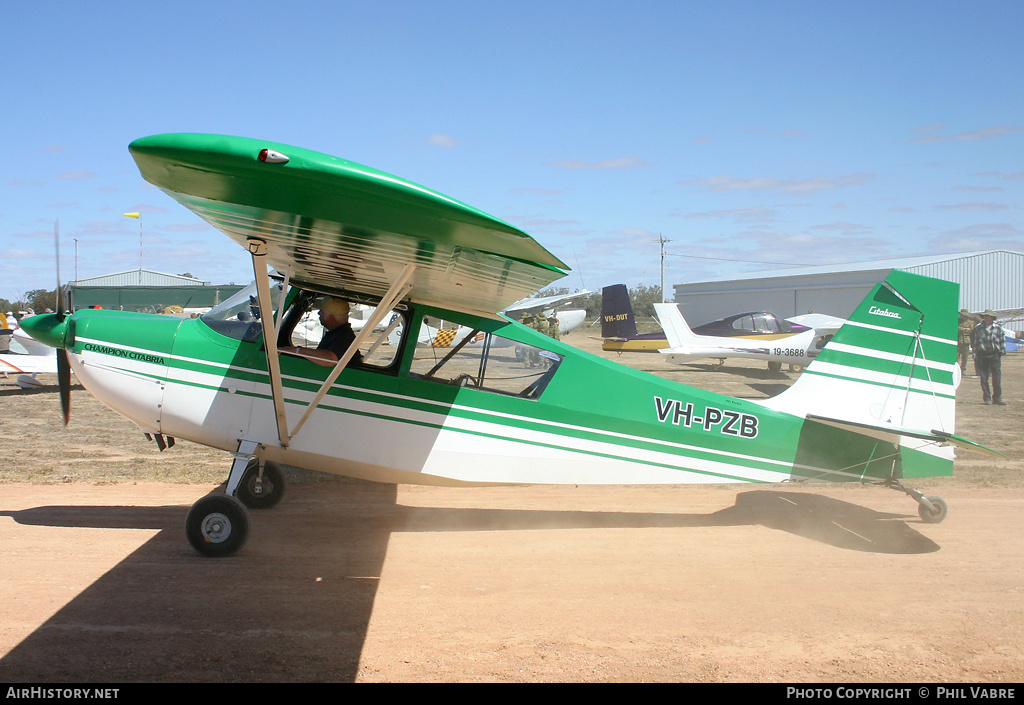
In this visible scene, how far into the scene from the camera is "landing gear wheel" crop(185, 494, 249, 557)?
4980mm

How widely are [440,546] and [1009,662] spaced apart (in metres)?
3.79

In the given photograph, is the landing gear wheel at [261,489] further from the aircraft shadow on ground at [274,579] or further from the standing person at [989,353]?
the standing person at [989,353]

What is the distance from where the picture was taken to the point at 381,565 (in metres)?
5.07

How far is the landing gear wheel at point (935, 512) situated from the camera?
20.9 feet

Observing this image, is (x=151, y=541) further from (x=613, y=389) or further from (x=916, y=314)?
(x=916, y=314)

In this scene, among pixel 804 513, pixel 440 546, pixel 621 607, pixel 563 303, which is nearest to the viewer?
pixel 621 607

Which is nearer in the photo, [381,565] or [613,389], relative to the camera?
[381,565]

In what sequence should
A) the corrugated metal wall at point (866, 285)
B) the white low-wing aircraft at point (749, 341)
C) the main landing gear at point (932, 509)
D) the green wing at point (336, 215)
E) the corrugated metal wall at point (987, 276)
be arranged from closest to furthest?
1. the green wing at point (336, 215)
2. the main landing gear at point (932, 509)
3. the white low-wing aircraft at point (749, 341)
4. the corrugated metal wall at point (866, 285)
5. the corrugated metal wall at point (987, 276)

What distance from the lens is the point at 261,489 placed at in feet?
21.3

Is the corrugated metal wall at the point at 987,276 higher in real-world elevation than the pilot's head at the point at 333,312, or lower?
higher

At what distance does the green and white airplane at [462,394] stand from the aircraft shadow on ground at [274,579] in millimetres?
436

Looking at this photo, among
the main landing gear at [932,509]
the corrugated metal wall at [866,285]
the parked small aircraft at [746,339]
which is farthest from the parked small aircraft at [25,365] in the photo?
the corrugated metal wall at [866,285]

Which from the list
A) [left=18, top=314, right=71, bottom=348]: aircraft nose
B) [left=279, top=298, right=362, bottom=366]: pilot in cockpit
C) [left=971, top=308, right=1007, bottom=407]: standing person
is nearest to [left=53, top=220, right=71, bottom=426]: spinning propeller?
[left=18, top=314, right=71, bottom=348]: aircraft nose
